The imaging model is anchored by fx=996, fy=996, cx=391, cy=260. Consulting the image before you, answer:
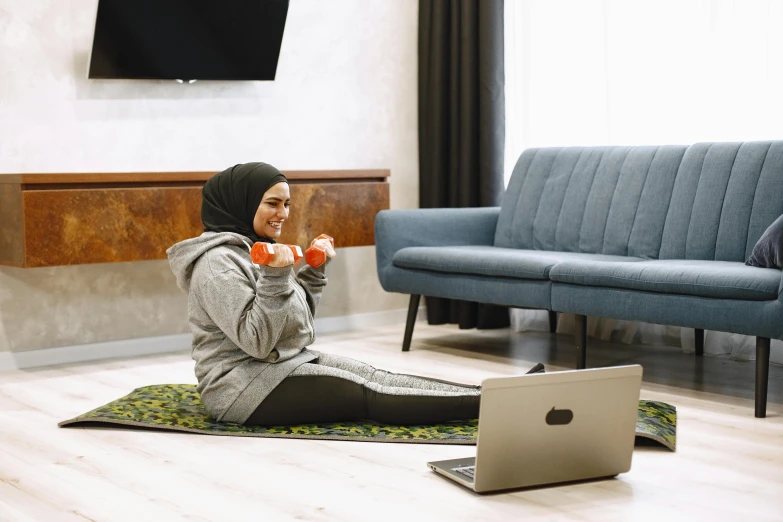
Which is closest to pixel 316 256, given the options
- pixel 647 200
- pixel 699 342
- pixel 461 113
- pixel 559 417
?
pixel 559 417

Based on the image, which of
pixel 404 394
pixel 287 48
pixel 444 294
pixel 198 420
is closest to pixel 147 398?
pixel 198 420

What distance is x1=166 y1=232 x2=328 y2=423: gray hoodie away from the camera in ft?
8.55

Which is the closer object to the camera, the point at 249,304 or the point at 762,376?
the point at 249,304

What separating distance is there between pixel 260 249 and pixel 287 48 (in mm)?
2484

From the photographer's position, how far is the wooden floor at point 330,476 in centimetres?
213

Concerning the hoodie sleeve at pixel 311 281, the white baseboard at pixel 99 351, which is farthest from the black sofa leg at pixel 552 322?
the hoodie sleeve at pixel 311 281

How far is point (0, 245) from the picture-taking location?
149 inches

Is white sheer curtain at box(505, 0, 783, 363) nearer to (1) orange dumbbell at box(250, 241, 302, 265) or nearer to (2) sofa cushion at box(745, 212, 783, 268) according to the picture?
(2) sofa cushion at box(745, 212, 783, 268)

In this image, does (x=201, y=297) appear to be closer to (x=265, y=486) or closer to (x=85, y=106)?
(x=265, y=486)

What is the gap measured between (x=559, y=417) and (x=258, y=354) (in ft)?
2.86

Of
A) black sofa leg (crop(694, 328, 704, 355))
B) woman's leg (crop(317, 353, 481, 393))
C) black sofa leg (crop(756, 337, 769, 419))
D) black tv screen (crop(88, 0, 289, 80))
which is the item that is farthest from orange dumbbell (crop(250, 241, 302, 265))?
black sofa leg (crop(694, 328, 704, 355))

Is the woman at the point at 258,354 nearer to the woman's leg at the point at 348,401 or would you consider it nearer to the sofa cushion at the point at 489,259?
the woman's leg at the point at 348,401

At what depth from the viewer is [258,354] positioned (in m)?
2.68

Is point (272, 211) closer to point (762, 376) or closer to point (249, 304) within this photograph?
point (249, 304)
